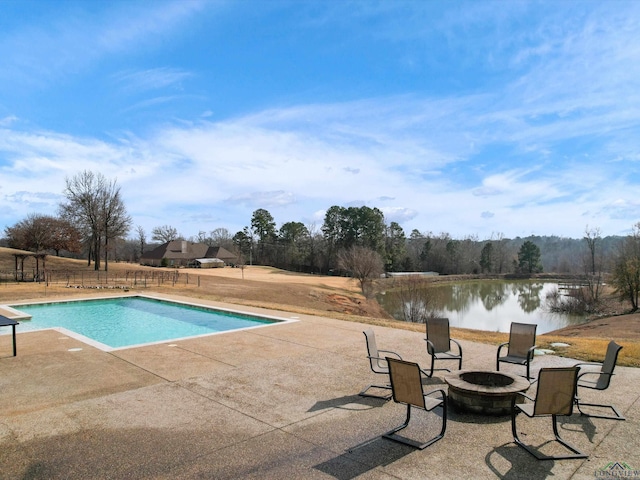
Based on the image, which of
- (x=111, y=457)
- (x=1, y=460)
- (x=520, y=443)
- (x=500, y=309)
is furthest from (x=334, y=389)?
(x=500, y=309)

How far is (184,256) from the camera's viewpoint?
64.8 metres

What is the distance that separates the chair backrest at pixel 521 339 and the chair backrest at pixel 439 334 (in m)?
0.96

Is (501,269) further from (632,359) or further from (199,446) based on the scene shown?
(199,446)

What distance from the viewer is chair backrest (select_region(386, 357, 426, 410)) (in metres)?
4.13

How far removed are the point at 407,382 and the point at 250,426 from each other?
5.72ft

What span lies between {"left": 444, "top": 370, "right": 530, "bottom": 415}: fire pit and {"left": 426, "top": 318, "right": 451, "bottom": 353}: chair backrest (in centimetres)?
154

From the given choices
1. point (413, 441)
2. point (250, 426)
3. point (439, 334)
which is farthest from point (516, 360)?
point (250, 426)

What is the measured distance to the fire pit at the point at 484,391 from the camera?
16.2 feet

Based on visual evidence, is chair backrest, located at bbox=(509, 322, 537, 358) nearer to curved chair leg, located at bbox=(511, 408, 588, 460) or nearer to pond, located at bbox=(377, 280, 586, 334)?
curved chair leg, located at bbox=(511, 408, 588, 460)

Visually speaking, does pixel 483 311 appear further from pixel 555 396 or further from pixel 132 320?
pixel 555 396

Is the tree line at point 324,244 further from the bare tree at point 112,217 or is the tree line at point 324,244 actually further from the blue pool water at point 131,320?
the blue pool water at point 131,320

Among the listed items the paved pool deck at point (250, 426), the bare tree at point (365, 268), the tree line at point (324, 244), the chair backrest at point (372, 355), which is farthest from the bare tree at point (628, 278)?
the chair backrest at point (372, 355)

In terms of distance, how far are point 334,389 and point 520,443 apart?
2.51 m

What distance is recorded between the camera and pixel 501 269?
88.3 metres
